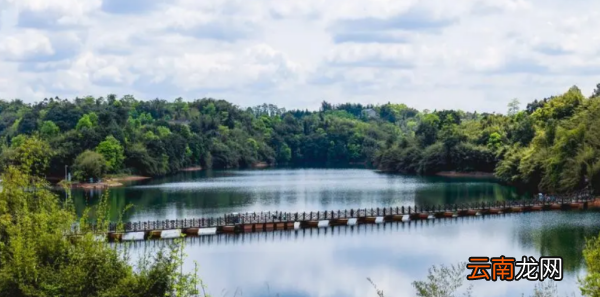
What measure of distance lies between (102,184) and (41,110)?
136ft

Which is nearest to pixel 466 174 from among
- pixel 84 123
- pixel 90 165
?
pixel 90 165

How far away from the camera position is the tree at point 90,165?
79.2m

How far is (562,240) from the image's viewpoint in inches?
1547

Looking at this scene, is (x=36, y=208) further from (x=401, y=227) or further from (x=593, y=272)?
(x=401, y=227)

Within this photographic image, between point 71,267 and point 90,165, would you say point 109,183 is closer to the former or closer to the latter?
point 90,165

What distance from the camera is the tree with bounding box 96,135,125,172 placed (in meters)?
86.1

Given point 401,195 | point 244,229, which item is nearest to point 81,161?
point 401,195

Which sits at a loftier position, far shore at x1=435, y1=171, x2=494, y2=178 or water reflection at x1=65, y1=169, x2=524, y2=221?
far shore at x1=435, y1=171, x2=494, y2=178

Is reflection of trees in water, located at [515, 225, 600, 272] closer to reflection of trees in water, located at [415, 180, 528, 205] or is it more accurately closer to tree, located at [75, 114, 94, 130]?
reflection of trees in water, located at [415, 180, 528, 205]

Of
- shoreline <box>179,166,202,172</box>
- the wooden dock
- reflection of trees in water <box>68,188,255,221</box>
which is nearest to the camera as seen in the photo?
the wooden dock

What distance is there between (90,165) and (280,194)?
22263 millimetres

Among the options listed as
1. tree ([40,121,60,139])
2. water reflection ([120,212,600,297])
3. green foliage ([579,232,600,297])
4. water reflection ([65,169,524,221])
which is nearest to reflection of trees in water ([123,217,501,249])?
water reflection ([120,212,600,297])

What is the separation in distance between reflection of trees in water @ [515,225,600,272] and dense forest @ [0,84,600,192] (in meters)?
14.8

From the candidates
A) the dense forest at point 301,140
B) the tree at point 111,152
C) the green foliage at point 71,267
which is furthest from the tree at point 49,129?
the green foliage at point 71,267
